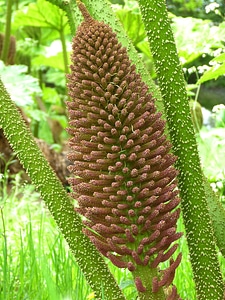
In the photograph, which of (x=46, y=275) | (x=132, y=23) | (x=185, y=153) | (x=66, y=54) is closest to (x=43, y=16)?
(x=66, y=54)

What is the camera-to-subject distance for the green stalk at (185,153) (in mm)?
859

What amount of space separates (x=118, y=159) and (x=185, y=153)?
134mm

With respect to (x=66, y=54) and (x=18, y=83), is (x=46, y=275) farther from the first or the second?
(x=66, y=54)

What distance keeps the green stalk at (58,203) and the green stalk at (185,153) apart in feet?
0.44

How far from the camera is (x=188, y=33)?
3.54 m

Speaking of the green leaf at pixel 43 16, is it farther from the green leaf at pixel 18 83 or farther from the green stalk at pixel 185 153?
the green stalk at pixel 185 153

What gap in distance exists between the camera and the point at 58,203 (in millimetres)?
849

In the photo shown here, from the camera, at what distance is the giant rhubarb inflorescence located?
2.53 feet

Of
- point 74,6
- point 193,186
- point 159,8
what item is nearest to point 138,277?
point 193,186

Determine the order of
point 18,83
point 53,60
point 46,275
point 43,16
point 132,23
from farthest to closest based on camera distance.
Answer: point 53,60 → point 43,16 → point 132,23 → point 18,83 → point 46,275

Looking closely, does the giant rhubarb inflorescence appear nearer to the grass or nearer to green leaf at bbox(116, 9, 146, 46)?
the grass

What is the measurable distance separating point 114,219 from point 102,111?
0.15 metres

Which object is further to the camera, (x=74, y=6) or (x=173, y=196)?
(x=74, y=6)

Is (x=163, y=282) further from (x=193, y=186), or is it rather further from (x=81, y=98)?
(x=81, y=98)
